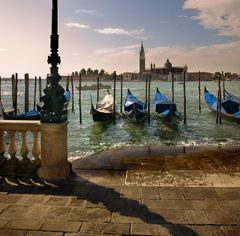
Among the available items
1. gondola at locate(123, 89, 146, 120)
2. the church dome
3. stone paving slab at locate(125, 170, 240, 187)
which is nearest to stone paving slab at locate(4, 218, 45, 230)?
stone paving slab at locate(125, 170, 240, 187)

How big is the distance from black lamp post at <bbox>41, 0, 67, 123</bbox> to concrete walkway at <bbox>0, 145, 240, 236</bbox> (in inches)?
40.6

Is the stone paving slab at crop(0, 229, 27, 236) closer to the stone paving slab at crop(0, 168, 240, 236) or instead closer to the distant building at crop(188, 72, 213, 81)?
the stone paving slab at crop(0, 168, 240, 236)

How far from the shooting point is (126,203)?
13.5 ft

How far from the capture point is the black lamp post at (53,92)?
5.03 meters

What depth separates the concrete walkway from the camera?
3426 millimetres

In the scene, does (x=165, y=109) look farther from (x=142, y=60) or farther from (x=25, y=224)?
(x=142, y=60)

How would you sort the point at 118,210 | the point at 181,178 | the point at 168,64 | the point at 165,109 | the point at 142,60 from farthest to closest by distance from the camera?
the point at 168,64 < the point at 142,60 < the point at 165,109 < the point at 181,178 < the point at 118,210

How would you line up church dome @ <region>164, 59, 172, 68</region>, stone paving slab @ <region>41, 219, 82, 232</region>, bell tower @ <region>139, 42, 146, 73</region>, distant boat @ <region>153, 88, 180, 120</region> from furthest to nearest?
1. church dome @ <region>164, 59, 172, 68</region>
2. bell tower @ <region>139, 42, 146, 73</region>
3. distant boat @ <region>153, 88, 180, 120</region>
4. stone paving slab @ <region>41, 219, 82, 232</region>

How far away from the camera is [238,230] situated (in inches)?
132

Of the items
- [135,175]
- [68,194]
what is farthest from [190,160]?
[68,194]

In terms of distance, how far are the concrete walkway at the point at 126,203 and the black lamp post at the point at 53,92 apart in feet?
3.38

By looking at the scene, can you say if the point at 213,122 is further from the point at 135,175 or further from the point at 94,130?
the point at 135,175

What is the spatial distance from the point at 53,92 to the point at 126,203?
211cm

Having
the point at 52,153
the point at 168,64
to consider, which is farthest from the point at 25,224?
the point at 168,64
